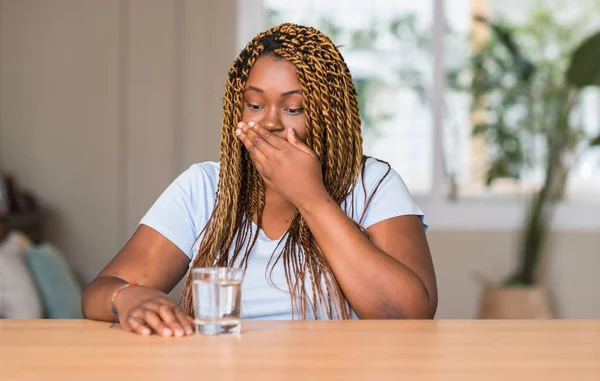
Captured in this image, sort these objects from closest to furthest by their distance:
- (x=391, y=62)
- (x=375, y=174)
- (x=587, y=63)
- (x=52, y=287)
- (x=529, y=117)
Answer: (x=375, y=174)
(x=52, y=287)
(x=587, y=63)
(x=529, y=117)
(x=391, y=62)

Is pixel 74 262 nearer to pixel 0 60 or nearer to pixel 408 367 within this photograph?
pixel 0 60

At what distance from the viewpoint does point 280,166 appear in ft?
4.67

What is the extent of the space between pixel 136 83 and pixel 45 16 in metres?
0.57

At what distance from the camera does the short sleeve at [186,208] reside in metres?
1.54

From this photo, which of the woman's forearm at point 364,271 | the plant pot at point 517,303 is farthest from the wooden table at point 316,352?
the plant pot at point 517,303

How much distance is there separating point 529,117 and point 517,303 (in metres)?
0.99

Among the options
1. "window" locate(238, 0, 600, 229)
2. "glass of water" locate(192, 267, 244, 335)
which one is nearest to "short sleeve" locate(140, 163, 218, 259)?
"glass of water" locate(192, 267, 244, 335)

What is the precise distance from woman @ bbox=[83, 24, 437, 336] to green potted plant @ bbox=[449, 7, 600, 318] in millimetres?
2678

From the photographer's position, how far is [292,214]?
160 cm

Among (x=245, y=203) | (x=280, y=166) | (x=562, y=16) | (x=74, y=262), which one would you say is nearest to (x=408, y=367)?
(x=280, y=166)

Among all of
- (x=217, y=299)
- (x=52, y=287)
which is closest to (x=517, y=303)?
(x=52, y=287)

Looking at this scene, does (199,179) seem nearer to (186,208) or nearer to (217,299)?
(186,208)

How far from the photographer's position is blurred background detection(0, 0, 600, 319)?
4.16m

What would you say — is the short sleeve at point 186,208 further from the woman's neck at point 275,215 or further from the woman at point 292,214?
the woman's neck at point 275,215
